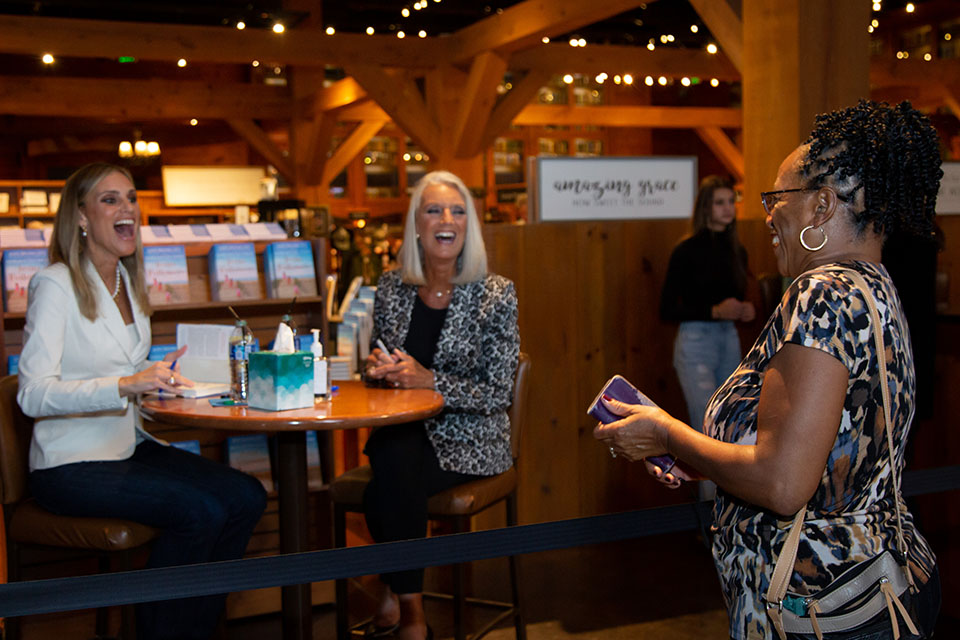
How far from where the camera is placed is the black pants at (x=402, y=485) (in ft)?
9.14

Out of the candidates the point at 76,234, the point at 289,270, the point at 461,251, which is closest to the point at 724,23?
the point at 461,251

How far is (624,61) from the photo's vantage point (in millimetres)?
9922

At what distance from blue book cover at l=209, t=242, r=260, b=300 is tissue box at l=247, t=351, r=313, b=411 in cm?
134

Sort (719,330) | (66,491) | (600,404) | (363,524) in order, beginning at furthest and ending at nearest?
(363,524), (719,330), (66,491), (600,404)

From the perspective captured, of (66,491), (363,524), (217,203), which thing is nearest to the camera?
(66,491)

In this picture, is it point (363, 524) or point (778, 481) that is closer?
point (778, 481)

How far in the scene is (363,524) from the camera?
452 centimetres

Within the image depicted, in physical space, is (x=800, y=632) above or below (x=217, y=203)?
below

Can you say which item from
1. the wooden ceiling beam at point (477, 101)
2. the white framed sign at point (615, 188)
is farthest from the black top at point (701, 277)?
the wooden ceiling beam at point (477, 101)

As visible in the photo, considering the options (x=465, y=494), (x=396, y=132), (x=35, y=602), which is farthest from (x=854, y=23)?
(x=396, y=132)

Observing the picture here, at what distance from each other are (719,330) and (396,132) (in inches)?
453

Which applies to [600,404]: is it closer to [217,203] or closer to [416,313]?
[416,313]

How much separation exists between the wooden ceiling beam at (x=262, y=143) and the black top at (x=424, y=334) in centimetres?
997

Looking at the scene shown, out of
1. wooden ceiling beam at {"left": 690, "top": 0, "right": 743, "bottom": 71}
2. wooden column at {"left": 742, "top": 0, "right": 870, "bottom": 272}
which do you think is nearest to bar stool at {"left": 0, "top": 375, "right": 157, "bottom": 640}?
wooden column at {"left": 742, "top": 0, "right": 870, "bottom": 272}
